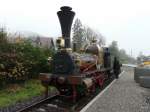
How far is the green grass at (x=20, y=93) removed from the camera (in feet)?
50.5

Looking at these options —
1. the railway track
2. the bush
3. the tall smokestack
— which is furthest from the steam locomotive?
the bush

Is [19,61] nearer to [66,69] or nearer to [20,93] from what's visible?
[20,93]

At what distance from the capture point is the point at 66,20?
14.9 m

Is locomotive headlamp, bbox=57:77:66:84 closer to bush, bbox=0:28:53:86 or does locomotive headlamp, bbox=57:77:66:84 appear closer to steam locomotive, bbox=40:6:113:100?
steam locomotive, bbox=40:6:113:100

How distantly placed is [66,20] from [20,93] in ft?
16.4

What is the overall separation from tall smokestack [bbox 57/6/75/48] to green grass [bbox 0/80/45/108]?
344cm

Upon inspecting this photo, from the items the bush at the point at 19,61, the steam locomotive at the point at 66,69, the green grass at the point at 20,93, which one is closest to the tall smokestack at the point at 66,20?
the steam locomotive at the point at 66,69

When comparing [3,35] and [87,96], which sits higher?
[3,35]

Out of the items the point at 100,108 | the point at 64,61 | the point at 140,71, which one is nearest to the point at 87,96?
the point at 64,61

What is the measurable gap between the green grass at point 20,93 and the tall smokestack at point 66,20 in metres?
3.44

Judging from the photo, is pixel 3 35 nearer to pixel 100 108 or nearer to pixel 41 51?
pixel 41 51

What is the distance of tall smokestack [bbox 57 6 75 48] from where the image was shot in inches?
586

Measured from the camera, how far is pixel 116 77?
32156 mm

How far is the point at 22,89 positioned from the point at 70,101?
3.91 metres
